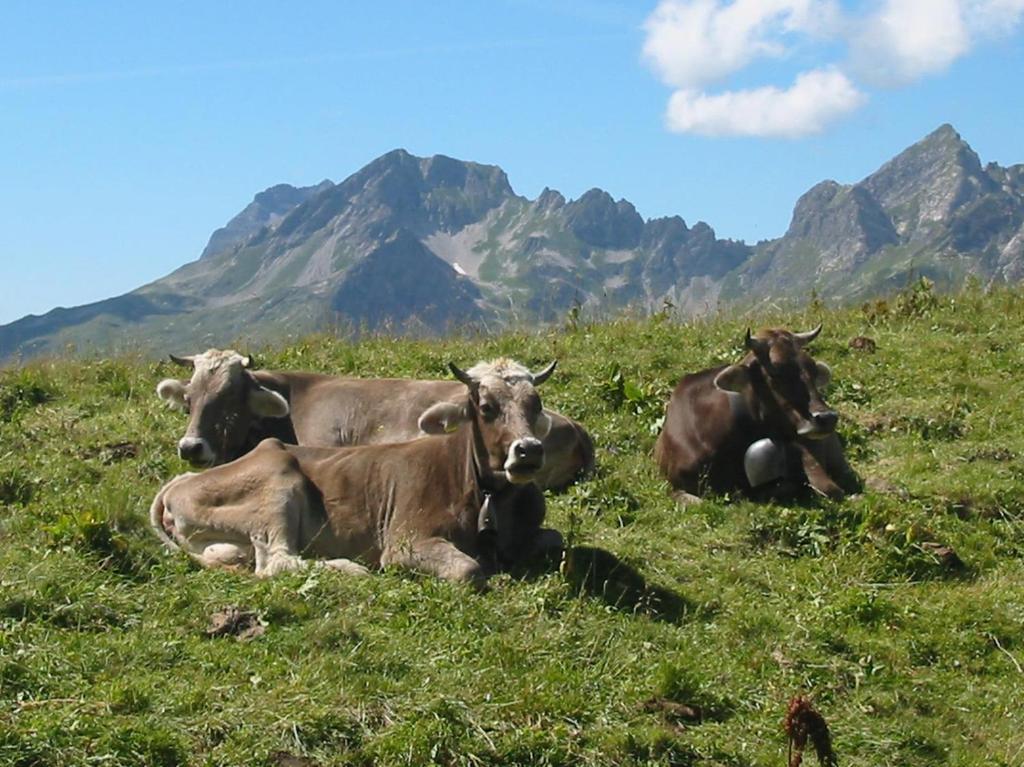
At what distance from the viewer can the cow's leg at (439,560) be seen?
10102 millimetres

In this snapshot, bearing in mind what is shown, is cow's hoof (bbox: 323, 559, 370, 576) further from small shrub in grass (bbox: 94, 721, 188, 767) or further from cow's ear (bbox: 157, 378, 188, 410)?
cow's ear (bbox: 157, 378, 188, 410)

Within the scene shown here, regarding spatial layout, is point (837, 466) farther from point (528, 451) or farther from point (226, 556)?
point (226, 556)

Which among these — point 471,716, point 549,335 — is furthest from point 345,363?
point 471,716

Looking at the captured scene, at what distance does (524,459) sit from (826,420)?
4.13 m

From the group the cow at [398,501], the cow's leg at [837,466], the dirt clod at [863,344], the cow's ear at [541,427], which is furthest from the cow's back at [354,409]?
the dirt clod at [863,344]

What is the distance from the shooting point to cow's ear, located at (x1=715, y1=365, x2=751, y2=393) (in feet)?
46.9

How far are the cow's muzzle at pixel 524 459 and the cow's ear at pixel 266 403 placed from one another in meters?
4.59

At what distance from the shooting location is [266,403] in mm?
14367

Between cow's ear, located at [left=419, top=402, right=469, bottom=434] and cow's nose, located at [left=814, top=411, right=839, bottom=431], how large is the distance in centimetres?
376

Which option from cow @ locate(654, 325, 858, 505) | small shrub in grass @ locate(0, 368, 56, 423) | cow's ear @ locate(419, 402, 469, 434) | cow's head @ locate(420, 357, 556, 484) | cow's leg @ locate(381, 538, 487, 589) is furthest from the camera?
small shrub in grass @ locate(0, 368, 56, 423)

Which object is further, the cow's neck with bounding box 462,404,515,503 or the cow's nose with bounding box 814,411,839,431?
the cow's nose with bounding box 814,411,839,431

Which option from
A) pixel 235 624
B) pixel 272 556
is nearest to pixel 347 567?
pixel 272 556

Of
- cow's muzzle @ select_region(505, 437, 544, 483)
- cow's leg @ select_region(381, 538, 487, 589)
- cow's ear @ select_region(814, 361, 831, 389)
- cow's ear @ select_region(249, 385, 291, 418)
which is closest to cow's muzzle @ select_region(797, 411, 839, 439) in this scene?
cow's ear @ select_region(814, 361, 831, 389)

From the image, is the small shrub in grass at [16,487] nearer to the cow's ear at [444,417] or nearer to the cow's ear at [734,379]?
the cow's ear at [444,417]
